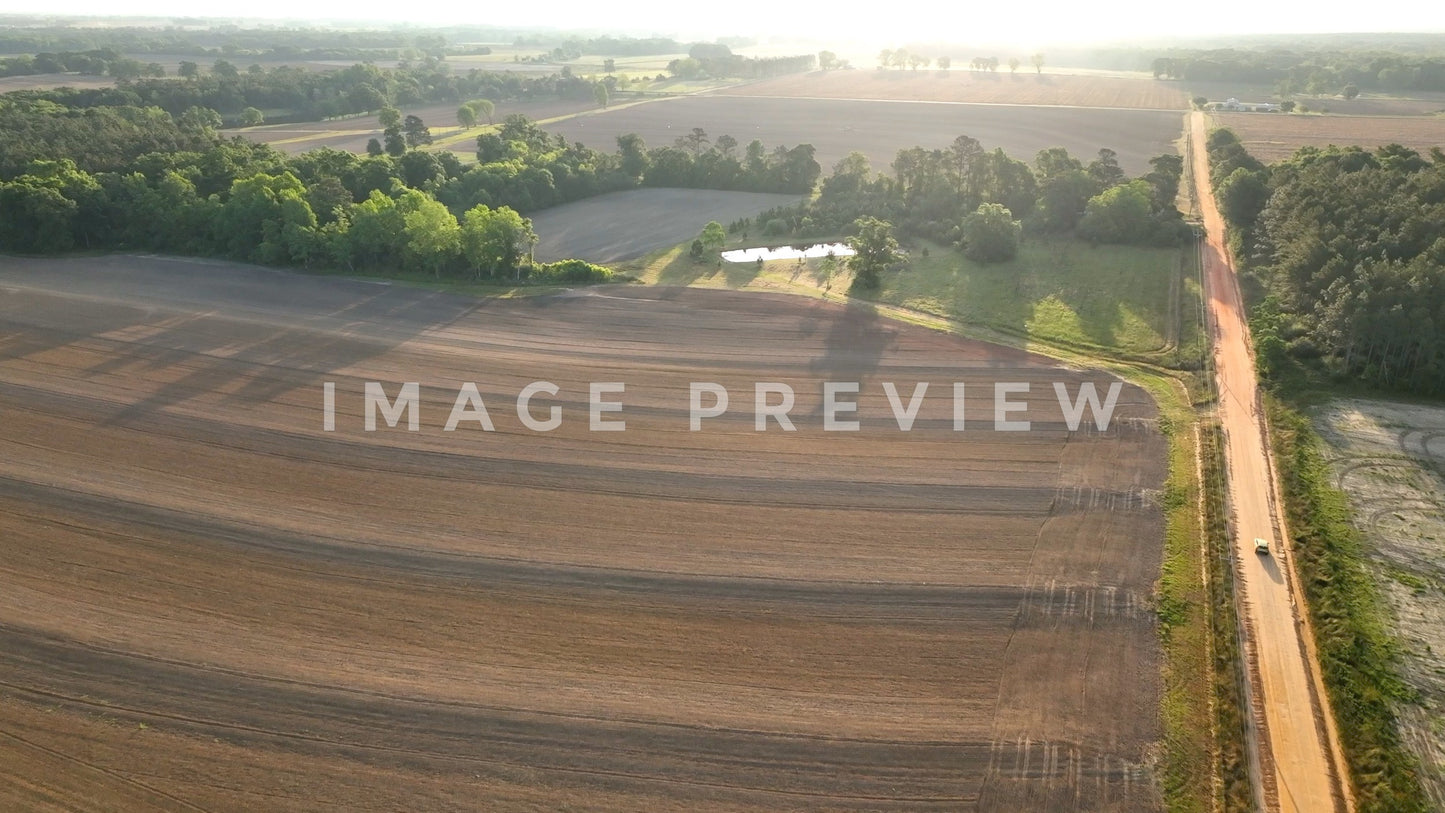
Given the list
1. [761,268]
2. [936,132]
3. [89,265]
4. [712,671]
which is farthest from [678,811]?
[936,132]

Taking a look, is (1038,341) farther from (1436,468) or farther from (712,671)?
(712,671)

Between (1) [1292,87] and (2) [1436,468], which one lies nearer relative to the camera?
(2) [1436,468]

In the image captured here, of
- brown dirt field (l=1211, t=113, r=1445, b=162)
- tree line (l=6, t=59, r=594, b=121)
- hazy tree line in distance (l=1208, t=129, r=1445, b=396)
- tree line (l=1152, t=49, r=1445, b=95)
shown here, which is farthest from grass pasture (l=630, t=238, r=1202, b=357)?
tree line (l=1152, t=49, r=1445, b=95)

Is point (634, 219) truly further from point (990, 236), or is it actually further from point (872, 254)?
point (990, 236)

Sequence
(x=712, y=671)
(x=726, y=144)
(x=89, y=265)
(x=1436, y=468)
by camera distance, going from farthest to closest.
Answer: (x=726, y=144)
(x=89, y=265)
(x=1436, y=468)
(x=712, y=671)

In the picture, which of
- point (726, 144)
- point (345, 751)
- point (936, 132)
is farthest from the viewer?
point (936, 132)

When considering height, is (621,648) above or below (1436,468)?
below
